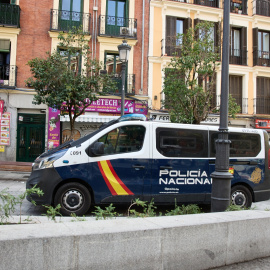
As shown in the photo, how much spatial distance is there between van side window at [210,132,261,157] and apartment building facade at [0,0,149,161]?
35.3ft

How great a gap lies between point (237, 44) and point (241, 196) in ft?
55.1

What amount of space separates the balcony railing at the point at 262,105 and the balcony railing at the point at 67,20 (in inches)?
499

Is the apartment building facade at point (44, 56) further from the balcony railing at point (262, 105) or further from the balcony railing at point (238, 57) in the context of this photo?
the balcony railing at point (262, 105)

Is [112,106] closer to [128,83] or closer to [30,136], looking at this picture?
[128,83]

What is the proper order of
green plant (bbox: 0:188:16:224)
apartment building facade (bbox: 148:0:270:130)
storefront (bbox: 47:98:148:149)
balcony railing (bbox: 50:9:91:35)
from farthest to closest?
1. apartment building facade (bbox: 148:0:270:130)
2. balcony railing (bbox: 50:9:91:35)
3. storefront (bbox: 47:98:148:149)
4. green plant (bbox: 0:188:16:224)

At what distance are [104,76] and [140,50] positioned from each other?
6.72 meters

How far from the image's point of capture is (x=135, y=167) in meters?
6.12

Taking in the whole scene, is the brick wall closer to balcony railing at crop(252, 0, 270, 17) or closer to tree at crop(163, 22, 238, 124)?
tree at crop(163, 22, 238, 124)

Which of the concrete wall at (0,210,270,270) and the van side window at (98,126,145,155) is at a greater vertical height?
the van side window at (98,126,145,155)

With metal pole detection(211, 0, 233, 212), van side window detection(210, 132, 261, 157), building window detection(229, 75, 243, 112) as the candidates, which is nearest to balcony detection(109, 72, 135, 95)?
building window detection(229, 75, 243, 112)

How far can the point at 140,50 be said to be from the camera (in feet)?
61.2

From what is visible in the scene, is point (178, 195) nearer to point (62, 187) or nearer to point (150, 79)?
point (62, 187)

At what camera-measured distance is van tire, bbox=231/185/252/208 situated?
6.92 metres

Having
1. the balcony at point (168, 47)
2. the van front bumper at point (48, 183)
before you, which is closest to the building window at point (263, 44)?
the balcony at point (168, 47)
